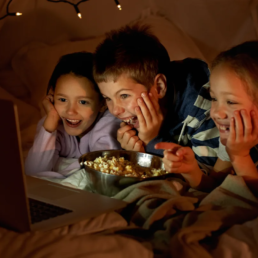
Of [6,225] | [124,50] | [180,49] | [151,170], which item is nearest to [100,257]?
[6,225]

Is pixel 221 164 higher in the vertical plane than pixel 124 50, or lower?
lower

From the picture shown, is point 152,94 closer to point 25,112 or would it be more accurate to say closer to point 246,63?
point 246,63

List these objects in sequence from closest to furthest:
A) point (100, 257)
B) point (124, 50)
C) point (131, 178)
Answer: point (100, 257) → point (131, 178) → point (124, 50)

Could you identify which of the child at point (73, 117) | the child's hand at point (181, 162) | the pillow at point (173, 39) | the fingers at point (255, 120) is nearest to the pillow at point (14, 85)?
the child at point (73, 117)

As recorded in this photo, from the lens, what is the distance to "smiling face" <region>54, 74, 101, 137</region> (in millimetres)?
1490

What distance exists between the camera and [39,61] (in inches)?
78.0

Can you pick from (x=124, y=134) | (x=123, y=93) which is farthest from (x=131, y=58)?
(x=124, y=134)

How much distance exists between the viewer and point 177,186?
1096 millimetres

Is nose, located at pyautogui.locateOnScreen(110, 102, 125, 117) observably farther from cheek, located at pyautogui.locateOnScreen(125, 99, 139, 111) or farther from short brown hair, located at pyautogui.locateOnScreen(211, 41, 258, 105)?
short brown hair, located at pyautogui.locateOnScreen(211, 41, 258, 105)

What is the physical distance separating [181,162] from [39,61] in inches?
45.3

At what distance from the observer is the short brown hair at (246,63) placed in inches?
43.3

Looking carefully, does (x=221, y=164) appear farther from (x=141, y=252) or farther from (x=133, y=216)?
(x=141, y=252)

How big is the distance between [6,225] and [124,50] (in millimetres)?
775

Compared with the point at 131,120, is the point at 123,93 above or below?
above
